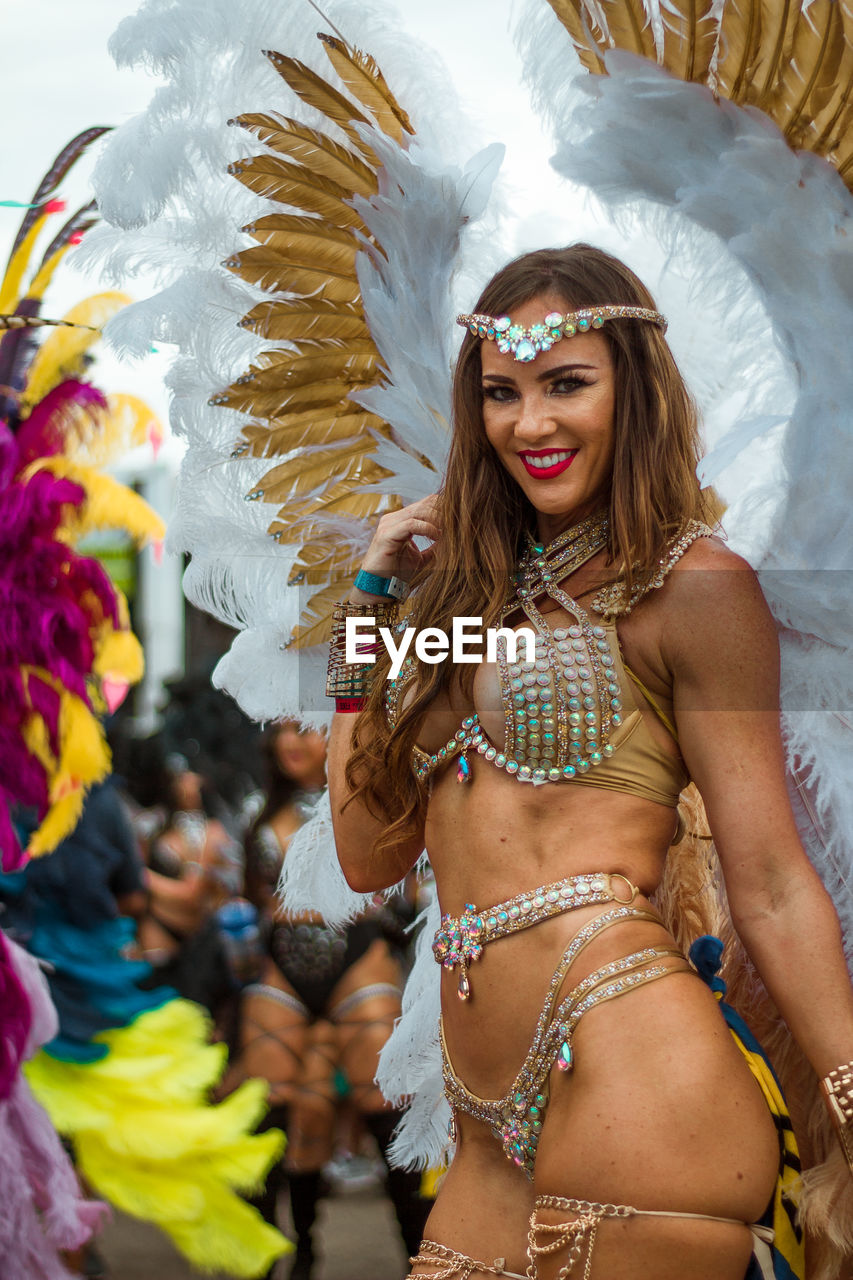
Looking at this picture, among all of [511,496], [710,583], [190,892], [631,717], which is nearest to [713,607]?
[710,583]

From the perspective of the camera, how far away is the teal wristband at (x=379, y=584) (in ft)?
7.22

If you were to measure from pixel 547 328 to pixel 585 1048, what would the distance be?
0.96m

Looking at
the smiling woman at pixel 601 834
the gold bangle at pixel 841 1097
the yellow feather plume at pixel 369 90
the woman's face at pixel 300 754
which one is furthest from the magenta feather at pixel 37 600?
the gold bangle at pixel 841 1097

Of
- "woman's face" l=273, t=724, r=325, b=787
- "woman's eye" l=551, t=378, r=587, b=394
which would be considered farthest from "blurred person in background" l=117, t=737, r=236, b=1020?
"woman's eye" l=551, t=378, r=587, b=394

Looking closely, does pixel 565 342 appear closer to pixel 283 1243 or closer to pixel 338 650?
pixel 338 650

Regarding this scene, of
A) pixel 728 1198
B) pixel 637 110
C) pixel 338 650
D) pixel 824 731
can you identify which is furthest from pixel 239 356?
pixel 728 1198

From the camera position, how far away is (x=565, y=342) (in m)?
1.88

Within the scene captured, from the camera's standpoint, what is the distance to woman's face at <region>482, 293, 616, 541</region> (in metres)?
1.88

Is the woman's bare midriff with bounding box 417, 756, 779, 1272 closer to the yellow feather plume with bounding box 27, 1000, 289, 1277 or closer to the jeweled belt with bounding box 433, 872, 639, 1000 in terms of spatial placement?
the jeweled belt with bounding box 433, 872, 639, 1000

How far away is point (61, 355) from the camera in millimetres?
3789

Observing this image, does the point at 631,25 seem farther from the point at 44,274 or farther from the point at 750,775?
the point at 44,274

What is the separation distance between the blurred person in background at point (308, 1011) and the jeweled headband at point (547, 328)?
90.0 inches

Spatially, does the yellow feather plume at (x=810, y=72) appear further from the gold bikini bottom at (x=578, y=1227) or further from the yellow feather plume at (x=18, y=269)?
the yellow feather plume at (x=18, y=269)

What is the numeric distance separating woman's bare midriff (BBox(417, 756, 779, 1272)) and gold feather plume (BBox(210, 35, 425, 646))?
Result: 3.16 ft
